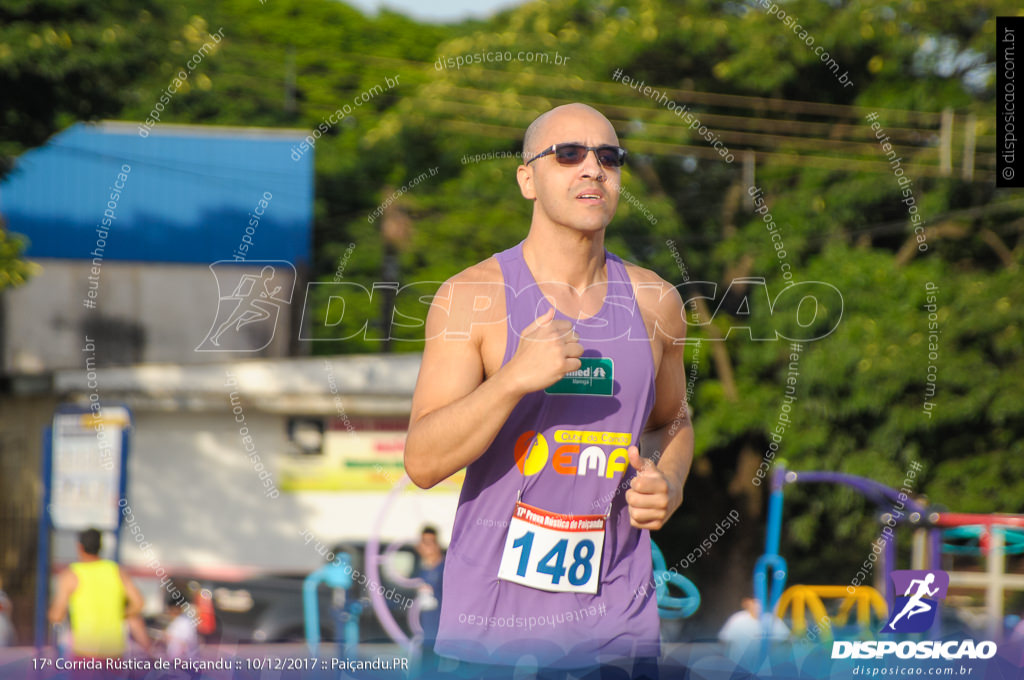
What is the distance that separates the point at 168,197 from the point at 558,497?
43.2ft

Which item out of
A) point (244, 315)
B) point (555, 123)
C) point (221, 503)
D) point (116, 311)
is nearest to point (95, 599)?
point (221, 503)

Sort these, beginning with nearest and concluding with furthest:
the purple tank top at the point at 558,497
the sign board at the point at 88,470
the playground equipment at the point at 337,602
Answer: the purple tank top at the point at 558,497 → the sign board at the point at 88,470 → the playground equipment at the point at 337,602

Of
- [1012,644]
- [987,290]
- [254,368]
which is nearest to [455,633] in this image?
[1012,644]

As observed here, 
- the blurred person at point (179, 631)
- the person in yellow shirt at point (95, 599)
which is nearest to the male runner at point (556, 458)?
the person in yellow shirt at point (95, 599)

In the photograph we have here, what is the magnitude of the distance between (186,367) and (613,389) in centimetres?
910

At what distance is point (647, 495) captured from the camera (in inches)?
92.2

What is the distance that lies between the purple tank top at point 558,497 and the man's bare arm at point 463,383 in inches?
4.1

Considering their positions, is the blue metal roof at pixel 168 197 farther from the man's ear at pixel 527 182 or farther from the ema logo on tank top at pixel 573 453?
the ema logo on tank top at pixel 573 453

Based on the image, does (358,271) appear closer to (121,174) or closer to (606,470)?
(121,174)

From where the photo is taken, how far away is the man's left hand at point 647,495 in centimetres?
233

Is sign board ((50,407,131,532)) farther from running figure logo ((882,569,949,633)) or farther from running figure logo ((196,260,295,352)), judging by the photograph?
running figure logo ((882,569,949,633))

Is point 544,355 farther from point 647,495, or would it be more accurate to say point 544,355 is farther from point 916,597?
point 916,597

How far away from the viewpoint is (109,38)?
8.51 metres

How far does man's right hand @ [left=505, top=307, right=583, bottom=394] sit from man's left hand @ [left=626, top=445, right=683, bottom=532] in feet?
0.85
